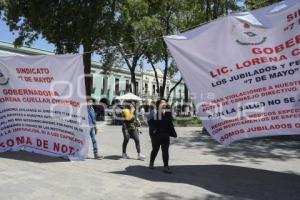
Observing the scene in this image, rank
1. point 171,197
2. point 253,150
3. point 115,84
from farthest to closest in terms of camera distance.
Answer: point 115,84 → point 253,150 → point 171,197

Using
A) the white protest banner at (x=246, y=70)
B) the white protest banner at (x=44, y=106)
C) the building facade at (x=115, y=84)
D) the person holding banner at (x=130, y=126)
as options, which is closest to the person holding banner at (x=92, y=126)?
the white protest banner at (x=44, y=106)

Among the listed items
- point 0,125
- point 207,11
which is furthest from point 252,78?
point 207,11

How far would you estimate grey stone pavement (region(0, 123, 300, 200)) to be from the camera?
7992 mm

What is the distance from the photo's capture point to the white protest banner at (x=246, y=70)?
8562 millimetres

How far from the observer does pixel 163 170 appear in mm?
10273

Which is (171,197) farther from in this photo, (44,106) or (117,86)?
(117,86)

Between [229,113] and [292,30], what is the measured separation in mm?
2034

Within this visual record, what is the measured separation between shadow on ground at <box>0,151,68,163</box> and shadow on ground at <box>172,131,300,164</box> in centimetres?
454

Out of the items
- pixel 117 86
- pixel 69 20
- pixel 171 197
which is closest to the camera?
pixel 171 197

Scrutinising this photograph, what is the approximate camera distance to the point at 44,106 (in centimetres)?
1173

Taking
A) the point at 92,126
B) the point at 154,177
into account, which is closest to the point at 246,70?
the point at 154,177

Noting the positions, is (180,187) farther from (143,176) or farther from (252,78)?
(252,78)

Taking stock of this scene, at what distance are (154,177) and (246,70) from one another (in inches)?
114

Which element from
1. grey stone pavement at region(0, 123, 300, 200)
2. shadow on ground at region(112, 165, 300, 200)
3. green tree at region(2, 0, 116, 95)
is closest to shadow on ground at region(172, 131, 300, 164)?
grey stone pavement at region(0, 123, 300, 200)
